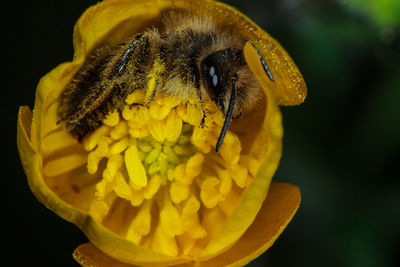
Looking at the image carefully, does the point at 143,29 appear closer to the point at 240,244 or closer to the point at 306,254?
the point at 240,244

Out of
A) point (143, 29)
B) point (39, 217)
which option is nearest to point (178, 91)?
point (143, 29)

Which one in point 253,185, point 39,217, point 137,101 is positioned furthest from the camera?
point 39,217

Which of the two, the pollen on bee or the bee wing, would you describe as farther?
the pollen on bee

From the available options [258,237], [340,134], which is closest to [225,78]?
[258,237]

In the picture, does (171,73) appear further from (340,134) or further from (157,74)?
(340,134)

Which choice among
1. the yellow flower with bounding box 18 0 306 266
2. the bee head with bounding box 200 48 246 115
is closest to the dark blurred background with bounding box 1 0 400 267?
the yellow flower with bounding box 18 0 306 266

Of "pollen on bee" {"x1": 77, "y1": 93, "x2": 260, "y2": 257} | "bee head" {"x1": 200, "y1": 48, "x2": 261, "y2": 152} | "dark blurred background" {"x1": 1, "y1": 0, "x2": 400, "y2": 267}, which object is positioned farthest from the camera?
"dark blurred background" {"x1": 1, "y1": 0, "x2": 400, "y2": 267}

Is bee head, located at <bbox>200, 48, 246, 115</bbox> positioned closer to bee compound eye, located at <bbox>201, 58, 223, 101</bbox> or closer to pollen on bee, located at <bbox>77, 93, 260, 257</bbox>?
bee compound eye, located at <bbox>201, 58, 223, 101</bbox>

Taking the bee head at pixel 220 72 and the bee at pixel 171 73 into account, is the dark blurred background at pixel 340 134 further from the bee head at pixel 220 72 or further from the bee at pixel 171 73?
the bee head at pixel 220 72

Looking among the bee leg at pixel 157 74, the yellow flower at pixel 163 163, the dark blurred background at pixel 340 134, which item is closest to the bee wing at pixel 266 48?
the yellow flower at pixel 163 163
